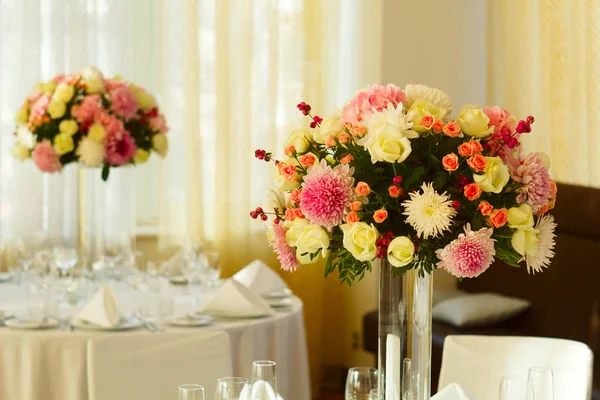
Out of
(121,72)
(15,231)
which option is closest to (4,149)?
(15,231)

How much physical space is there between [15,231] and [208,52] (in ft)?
4.78

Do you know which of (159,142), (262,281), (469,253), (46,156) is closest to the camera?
(469,253)

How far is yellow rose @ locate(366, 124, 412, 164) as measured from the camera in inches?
66.4

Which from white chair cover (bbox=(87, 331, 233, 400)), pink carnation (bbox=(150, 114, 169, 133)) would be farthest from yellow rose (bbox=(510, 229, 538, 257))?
pink carnation (bbox=(150, 114, 169, 133))

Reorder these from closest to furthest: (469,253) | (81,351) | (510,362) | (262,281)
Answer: (469,253) → (510,362) → (81,351) → (262,281)

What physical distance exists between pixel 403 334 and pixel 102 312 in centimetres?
160

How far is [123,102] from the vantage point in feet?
13.2

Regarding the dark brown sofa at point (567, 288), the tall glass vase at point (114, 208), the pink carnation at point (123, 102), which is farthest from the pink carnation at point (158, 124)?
the dark brown sofa at point (567, 288)

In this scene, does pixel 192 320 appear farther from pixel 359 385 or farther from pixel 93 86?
pixel 359 385

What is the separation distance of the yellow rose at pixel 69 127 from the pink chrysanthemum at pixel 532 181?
8.26 feet

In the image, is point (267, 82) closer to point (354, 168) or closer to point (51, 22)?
point (51, 22)

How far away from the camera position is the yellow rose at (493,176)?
66.2 inches

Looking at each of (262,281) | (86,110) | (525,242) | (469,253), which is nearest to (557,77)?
(262,281)

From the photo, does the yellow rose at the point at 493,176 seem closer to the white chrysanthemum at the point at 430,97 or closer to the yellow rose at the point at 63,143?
the white chrysanthemum at the point at 430,97
